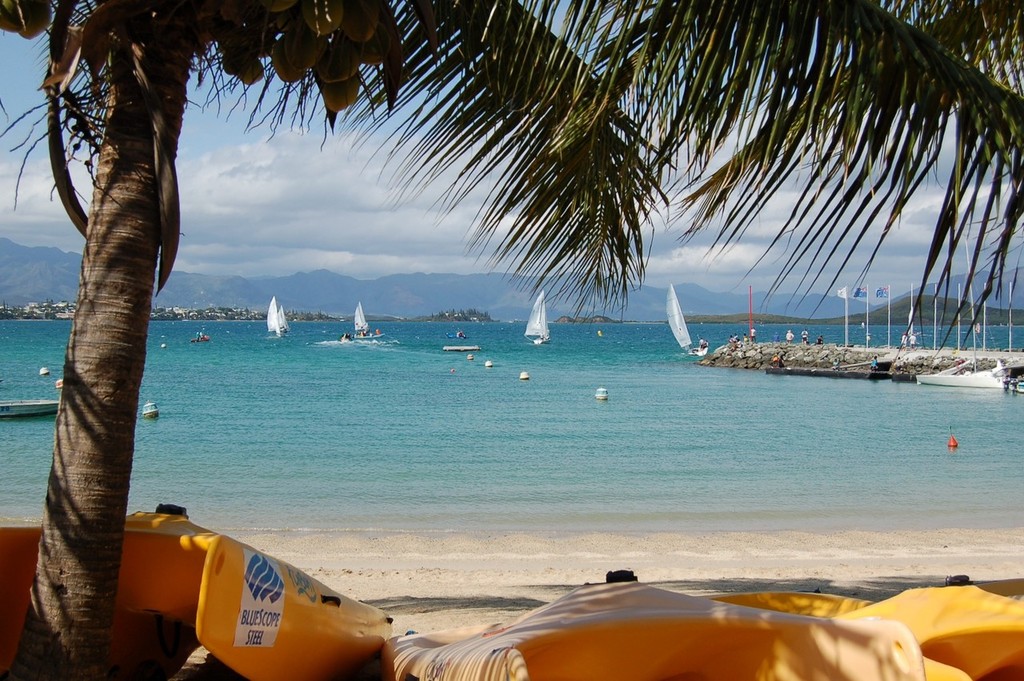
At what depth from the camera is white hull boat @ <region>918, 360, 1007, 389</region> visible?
114 ft

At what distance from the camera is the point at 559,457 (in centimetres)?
1766

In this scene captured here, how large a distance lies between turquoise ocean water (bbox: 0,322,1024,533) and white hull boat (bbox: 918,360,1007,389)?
32.7 inches

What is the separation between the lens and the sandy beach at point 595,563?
6.88 metres

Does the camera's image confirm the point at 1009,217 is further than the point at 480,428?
No

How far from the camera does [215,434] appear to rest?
20.5 meters

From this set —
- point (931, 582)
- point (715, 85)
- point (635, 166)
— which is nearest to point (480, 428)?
point (931, 582)

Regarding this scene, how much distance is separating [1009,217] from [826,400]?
31.5 meters

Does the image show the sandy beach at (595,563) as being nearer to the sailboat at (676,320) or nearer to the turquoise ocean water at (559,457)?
the turquoise ocean water at (559,457)

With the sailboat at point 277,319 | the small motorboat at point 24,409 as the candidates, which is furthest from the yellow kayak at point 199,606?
the sailboat at point 277,319

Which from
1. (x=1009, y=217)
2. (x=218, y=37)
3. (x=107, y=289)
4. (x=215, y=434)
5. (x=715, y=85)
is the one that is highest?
(x=218, y=37)

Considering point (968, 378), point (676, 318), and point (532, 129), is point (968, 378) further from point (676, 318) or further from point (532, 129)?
point (532, 129)

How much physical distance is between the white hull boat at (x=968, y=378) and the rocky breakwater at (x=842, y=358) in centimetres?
132

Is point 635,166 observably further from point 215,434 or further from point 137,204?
point 215,434

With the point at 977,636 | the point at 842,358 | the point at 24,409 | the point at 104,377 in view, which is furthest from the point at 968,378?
the point at 104,377
